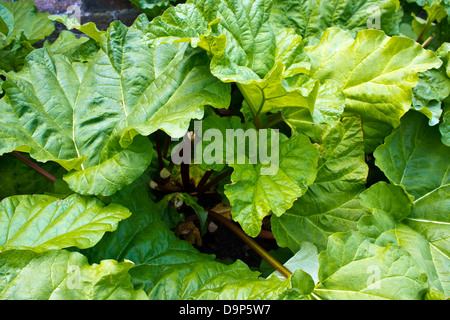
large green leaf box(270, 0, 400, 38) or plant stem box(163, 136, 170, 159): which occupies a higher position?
large green leaf box(270, 0, 400, 38)

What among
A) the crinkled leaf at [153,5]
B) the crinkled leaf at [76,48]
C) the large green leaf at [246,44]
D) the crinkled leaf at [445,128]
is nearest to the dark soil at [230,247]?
the large green leaf at [246,44]

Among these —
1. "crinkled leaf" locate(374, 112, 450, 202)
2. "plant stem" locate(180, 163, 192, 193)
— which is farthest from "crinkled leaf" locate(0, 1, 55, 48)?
"crinkled leaf" locate(374, 112, 450, 202)

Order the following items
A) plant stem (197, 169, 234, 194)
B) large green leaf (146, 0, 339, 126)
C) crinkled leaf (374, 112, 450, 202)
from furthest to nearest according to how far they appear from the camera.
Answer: plant stem (197, 169, 234, 194) < crinkled leaf (374, 112, 450, 202) < large green leaf (146, 0, 339, 126)

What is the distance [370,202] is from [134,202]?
0.67 m

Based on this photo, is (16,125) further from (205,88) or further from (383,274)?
(383,274)

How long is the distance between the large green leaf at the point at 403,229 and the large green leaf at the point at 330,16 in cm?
61

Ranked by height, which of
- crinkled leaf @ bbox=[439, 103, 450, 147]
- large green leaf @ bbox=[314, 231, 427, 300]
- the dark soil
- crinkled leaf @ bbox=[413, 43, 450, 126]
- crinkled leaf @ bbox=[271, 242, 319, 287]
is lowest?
the dark soil

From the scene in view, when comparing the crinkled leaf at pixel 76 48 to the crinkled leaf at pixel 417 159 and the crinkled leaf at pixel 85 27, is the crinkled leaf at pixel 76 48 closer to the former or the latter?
the crinkled leaf at pixel 85 27

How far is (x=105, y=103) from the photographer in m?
1.14

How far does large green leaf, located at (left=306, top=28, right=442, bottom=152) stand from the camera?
3.56 feet

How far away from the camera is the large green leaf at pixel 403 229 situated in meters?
1.05

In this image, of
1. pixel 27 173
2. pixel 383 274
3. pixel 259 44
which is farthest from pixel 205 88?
pixel 27 173

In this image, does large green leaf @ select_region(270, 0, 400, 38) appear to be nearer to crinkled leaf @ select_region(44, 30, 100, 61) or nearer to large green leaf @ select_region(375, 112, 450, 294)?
large green leaf @ select_region(375, 112, 450, 294)

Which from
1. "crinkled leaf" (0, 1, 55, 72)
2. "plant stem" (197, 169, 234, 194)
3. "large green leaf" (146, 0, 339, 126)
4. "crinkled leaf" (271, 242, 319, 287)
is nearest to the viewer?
"large green leaf" (146, 0, 339, 126)
